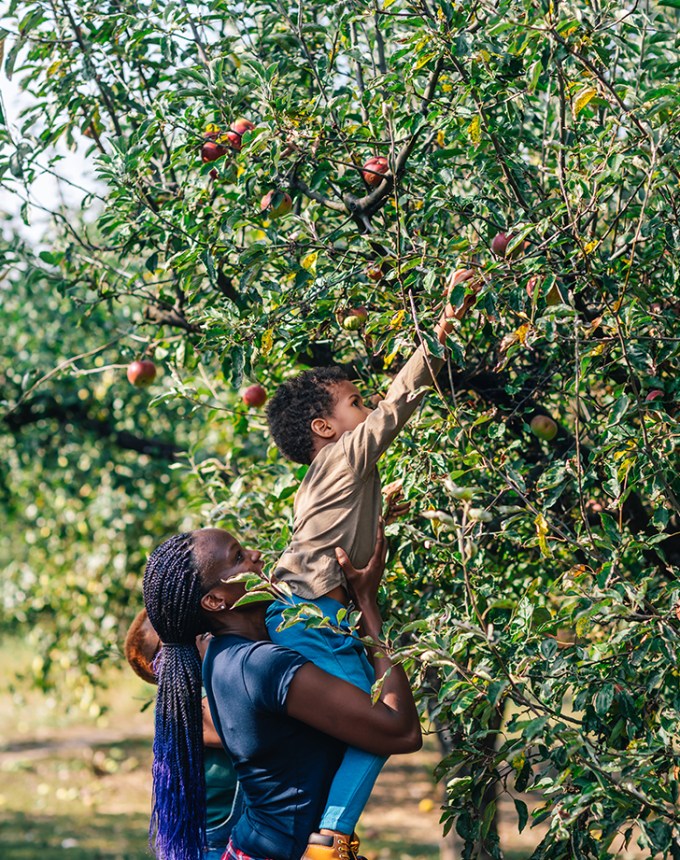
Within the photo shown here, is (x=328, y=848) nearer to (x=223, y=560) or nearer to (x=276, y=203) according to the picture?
(x=223, y=560)

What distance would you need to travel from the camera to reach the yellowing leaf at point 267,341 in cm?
242

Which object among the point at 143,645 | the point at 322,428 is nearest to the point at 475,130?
the point at 322,428

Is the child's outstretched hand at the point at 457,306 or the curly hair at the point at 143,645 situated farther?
the curly hair at the point at 143,645

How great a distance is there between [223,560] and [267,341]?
0.50 metres

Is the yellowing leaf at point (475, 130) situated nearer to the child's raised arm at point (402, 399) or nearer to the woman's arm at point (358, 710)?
the child's raised arm at point (402, 399)

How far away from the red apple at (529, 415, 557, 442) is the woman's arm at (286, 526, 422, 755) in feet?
2.46

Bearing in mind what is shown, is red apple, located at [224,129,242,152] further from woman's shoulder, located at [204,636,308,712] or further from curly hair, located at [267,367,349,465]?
woman's shoulder, located at [204,636,308,712]

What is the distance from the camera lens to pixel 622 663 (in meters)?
2.16

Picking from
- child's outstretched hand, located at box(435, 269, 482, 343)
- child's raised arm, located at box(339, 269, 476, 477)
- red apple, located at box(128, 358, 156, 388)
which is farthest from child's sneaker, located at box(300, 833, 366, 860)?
red apple, located at box(128, 358, 156, 388)

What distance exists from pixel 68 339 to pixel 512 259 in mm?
4480

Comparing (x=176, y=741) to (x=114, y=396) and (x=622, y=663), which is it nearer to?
(x=622, y=663)

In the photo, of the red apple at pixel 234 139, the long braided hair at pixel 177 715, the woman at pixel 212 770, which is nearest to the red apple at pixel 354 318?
the red apple at pixel 234 139

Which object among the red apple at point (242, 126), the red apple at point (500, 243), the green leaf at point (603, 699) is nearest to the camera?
the green leaf at point (603, 699)

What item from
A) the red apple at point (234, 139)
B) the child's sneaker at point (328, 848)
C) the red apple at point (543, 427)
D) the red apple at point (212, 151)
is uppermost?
the red apple at point (234, 139)
